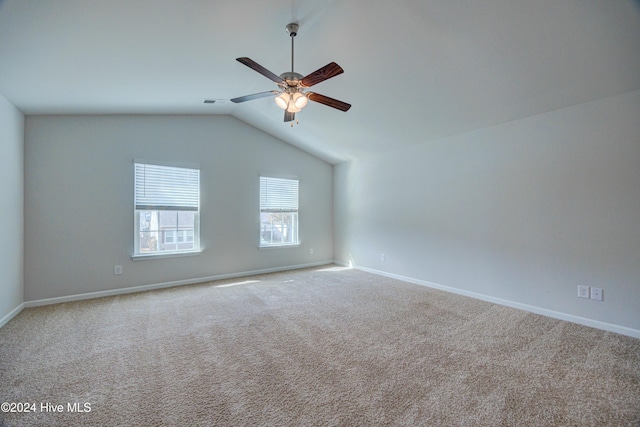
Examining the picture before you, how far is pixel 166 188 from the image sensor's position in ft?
14.2

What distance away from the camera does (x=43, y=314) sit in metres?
3.17

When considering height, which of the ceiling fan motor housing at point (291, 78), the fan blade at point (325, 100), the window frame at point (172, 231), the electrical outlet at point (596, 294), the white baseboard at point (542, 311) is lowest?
the white baseboard at point (542, 311)

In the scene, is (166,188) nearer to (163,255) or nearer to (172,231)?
(172,231)

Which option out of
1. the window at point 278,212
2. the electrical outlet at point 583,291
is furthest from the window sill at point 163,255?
the electrical outlet at point 583,291

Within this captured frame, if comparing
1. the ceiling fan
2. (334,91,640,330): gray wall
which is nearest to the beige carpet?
(334,91,640,330): gray wall

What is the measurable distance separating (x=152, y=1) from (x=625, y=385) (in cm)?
427

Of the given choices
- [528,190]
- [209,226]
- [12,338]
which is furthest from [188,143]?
[528,190]

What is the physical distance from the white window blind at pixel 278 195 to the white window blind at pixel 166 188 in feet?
4.03

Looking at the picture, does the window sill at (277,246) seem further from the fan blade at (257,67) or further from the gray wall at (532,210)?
the fan blade at (257,67)

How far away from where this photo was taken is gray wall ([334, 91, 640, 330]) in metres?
2.68

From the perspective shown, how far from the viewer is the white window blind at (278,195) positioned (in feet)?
17.6

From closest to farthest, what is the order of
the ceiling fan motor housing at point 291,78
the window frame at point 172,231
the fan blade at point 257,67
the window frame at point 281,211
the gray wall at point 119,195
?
the fan blade at point 257,67 → the ceiling fan motor housing at point 291,78 → the gray wall at point 119,195 → the window frame at point 172,231 → the window frame at point 281,211

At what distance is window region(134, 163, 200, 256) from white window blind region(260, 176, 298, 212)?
4.03ft

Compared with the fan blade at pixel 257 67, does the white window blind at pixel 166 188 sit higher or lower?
lower
